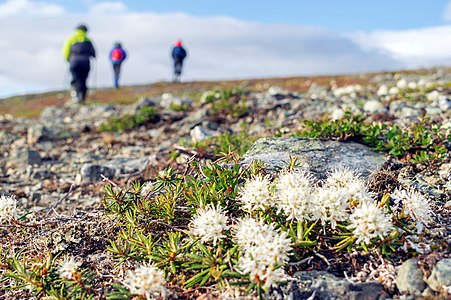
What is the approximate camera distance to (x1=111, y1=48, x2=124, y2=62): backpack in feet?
124

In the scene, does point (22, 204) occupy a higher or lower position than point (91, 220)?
lower

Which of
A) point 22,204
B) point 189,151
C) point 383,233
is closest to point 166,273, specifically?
point 383,233

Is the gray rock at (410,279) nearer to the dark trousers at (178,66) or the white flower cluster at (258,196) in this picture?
the white flower cluster at (258,196)

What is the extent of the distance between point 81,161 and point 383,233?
7.91 meters

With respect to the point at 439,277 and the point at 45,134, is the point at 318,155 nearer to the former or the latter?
the point at 439,277

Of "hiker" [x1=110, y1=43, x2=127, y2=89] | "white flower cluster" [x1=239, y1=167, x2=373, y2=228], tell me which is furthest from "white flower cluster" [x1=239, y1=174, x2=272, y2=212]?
"hiker" [x1=110, y1=43, x2=127, y2=89]

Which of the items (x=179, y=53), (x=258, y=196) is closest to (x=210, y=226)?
(x=258, y=196)

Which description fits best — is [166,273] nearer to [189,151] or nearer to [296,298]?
[296,298]

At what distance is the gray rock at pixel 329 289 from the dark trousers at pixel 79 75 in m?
20.9

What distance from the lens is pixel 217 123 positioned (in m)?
11.1

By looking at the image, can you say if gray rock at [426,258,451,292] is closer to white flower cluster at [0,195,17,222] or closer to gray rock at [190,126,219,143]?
white flower cluster at [0,195,17,222]

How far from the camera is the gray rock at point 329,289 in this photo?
133 inches

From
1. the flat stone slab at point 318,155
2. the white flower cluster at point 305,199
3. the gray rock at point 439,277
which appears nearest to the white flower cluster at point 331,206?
the white flower cluster at point 305,199

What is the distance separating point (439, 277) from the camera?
11.0 feet
